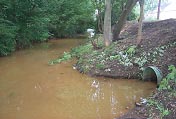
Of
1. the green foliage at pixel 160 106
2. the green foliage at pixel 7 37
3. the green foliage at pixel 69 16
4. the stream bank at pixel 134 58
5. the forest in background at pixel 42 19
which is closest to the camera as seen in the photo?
the green foliage at pixel 160 106

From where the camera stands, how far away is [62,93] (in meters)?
7.20

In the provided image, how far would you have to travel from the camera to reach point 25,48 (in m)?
14.6

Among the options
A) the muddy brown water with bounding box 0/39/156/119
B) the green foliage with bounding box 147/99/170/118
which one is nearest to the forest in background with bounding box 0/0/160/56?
the muddy brown water with bounding box 0/39/156/119

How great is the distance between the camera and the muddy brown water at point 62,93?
5.91 m

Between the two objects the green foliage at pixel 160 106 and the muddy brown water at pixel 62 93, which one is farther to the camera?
the muddy brown water at pixel 62 93

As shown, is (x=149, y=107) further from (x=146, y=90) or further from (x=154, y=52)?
(x=154, y=52)

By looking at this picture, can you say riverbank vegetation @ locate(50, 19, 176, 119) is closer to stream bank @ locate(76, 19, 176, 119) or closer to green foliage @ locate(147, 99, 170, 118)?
stream bank @ locate(76, 19, 176, 119)

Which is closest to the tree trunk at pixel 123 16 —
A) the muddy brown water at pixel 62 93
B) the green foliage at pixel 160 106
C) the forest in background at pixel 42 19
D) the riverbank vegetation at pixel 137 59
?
the forest in background at pixel 42 19

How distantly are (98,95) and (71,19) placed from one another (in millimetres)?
11429

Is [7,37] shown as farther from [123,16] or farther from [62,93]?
[62,93]

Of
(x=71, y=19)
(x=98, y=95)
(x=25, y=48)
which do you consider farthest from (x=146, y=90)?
(x=71, y=19)

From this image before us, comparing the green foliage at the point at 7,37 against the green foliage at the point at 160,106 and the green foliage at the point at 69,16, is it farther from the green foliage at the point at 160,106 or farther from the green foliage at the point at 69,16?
the green foliage at the point at 160,106

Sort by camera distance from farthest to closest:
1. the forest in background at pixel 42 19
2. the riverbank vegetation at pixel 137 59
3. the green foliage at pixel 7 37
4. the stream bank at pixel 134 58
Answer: the forest in background at pixel 42 19 < the green foliage at pixel 7 37 < the stream bank at pixel 134 58 < the riverbank vegetation at pixel 137 59

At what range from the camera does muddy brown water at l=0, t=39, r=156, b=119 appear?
19.4 ft
